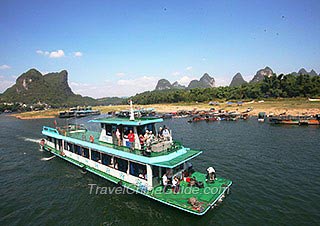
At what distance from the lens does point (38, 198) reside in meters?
18.5

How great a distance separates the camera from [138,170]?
54.7ft

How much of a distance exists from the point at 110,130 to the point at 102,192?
211 inches

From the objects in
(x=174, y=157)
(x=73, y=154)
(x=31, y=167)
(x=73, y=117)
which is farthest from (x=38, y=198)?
(x=73, y=117)

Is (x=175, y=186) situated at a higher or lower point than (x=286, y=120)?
higher

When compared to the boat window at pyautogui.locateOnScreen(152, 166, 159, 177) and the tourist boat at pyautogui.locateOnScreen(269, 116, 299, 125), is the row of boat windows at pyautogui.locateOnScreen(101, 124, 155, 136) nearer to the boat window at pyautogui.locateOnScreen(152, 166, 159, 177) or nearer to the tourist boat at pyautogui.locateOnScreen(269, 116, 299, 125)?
the boat window at pyautogui.locateOnScreen(152, 166, 159, 177)

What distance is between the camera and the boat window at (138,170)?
16.2m

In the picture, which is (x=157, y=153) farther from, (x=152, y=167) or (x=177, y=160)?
(x=177, y=160)

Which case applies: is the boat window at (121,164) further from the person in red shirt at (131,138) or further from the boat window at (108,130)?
the boat window at (108,130)

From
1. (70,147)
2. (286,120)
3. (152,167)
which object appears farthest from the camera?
(286,120)

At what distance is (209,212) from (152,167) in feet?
15.7

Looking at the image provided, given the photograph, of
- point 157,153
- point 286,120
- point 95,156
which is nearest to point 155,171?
point 157,153

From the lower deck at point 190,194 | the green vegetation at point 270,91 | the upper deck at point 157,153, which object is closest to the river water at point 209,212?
the lower deck at point 190,194

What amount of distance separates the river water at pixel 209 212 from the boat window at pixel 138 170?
1.78m

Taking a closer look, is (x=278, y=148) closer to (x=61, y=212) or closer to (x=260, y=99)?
(x=61, y=212)
